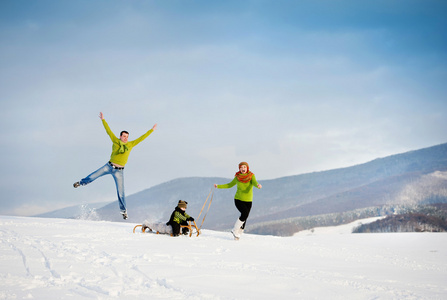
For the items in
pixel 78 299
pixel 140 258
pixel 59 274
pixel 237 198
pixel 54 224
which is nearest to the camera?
pixel 78 299

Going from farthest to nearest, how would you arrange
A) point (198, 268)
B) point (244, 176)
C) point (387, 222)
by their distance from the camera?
point (387, 222) < point (244, 176) < point (198, 268)

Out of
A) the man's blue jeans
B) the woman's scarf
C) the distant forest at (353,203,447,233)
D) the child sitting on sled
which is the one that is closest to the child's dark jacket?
the child sitting on sled

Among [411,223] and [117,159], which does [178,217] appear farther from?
[411,223]

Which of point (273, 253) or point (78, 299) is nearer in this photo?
point (78, 299)

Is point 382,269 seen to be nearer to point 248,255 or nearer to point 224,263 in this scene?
point 248,255

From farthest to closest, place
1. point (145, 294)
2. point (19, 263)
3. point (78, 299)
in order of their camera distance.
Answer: point (19, 263) < point (145, 294) < point (78, 299)

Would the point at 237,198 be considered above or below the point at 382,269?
above

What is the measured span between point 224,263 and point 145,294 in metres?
2.42

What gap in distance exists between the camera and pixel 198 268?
20.6ft

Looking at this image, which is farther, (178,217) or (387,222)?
(387,222)

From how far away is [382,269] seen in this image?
7363 millimetres

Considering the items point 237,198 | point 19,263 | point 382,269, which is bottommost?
point 382,269

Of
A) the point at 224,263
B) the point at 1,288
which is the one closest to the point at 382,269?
the point at 224,263

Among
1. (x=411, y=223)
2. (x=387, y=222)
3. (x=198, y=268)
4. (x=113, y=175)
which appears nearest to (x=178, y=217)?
(x=113, y=175)
